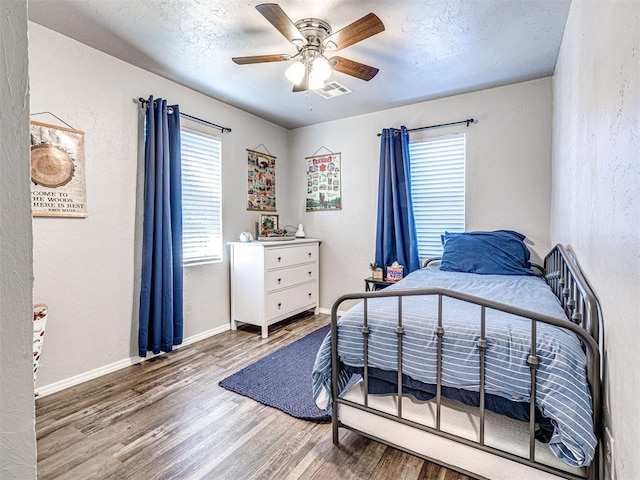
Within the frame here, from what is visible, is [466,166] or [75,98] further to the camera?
[466,166]

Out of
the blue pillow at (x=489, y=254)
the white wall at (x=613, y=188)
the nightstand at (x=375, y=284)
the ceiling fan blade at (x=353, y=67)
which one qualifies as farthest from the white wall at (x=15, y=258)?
the nightstand at (x=375, y=284)

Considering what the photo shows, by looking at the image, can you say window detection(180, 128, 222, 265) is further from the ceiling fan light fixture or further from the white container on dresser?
the ceiling fan light fixture

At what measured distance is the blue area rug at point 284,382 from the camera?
2082 millimetres

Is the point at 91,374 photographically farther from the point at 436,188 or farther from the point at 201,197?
the point at 436,188

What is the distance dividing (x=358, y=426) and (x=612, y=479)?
0.99 m

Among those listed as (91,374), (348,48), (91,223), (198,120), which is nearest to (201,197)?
(198,120)

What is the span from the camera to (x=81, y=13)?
2023 millimetres

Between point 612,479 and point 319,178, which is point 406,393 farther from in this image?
point 319,178

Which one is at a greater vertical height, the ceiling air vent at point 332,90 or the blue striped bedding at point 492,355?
the ceiling air vent at point 332,90

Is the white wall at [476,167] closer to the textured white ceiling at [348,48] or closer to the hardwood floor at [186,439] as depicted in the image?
the textured white ceiling at [348,48]

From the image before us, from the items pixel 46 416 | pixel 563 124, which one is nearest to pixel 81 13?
pixel 46 416

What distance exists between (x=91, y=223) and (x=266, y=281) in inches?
61.3

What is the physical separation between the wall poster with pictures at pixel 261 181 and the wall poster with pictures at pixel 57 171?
171 cm

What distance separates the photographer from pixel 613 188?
107 centimetres
